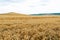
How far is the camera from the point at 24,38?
488cm

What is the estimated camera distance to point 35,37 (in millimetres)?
5031

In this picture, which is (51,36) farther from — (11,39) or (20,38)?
(11,39)

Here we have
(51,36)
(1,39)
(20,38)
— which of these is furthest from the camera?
(51,36)

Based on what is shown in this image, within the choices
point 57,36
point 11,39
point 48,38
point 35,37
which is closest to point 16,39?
point 11,39

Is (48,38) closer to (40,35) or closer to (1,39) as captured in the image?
(40,35)

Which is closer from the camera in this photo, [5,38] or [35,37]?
[5,38]

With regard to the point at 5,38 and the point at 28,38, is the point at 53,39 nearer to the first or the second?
the point at 28,38

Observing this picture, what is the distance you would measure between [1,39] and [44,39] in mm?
1245

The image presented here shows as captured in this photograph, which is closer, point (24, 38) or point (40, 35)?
point (24, 38)

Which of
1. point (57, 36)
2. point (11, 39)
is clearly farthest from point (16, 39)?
point (57, 36)

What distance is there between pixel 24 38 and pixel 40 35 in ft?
1.93

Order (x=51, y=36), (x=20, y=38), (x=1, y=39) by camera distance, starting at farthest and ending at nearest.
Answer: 1. (x=51, y=36)
2. (x=20, y=38)
3. (x=1, y=39)

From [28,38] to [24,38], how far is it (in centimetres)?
12

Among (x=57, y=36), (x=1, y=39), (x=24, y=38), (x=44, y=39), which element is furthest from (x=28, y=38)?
(x=57, y=36)
